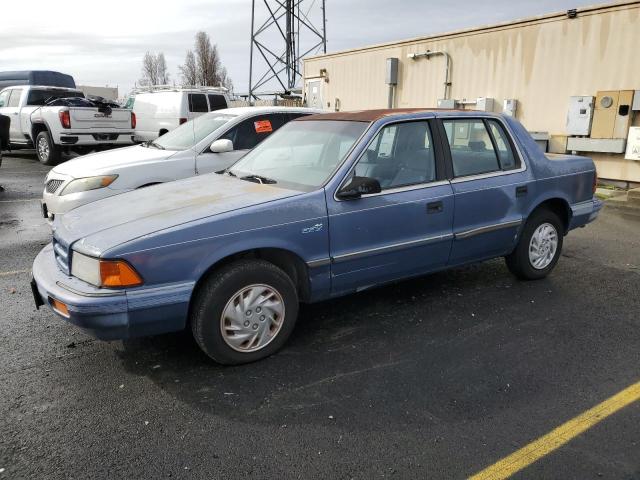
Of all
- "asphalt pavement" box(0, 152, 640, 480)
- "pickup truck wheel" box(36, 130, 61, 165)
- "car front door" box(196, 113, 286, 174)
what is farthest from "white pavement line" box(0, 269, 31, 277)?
"pickup truck wheel" box(36, 130, 61, 165)

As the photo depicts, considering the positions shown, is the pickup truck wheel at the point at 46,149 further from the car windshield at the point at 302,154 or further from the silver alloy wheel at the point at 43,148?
the car windshield at the point at 302,154

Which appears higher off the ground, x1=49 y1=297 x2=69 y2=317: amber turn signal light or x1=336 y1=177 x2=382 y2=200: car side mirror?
x1=336 y1=177 x2=382 y2=200: car side mirror

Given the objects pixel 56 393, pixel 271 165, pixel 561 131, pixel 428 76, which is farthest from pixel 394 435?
pixel 428 76

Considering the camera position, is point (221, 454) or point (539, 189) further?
point (539, 189)

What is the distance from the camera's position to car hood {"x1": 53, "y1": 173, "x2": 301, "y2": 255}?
10.5ft

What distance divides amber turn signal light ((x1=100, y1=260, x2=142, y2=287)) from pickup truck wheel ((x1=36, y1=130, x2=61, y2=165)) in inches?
466

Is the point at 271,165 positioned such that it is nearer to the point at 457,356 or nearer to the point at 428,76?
the point at 457,356

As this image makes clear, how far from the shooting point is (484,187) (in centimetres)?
442

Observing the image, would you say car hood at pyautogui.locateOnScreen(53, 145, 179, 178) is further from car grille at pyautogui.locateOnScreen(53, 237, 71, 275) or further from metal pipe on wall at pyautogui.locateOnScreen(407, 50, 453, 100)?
metal pipe on wall at pyautogui.locateOnScreen(407, 50, 453, 100)

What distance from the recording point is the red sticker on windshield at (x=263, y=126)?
692 centimetres

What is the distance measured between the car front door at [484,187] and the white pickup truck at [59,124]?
10980mm

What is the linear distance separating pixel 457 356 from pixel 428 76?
11.0m

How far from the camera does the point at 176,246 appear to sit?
3104mm

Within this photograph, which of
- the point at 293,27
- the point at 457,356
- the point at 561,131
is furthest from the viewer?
the point at 293,27
